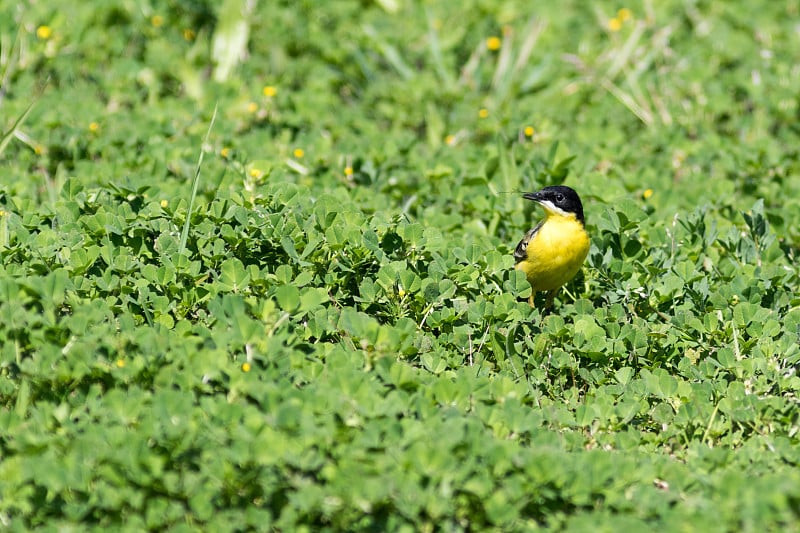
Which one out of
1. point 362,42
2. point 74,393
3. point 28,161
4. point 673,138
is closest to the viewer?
point 74,393

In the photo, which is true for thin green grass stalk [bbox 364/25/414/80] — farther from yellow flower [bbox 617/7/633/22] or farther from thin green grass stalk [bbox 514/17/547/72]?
yellow flower [bbox 617/7/633/22]

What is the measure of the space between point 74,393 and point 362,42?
5659 mm

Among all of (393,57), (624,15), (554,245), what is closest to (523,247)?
(554,245)

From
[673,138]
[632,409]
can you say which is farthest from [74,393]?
[673,138]

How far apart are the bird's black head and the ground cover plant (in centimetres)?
21

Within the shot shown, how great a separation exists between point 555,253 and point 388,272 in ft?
3.47

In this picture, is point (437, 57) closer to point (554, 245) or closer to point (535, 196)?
point (535, 196)

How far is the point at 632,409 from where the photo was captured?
470 centimetres

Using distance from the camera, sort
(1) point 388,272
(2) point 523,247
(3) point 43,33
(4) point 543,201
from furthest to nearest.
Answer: (3) point 43,33, (4) point 543,201, (2) point 523,247, (1) point 388,272

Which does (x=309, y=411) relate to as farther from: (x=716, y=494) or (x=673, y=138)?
(x=673, y=138)

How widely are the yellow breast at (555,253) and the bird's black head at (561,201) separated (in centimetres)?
10

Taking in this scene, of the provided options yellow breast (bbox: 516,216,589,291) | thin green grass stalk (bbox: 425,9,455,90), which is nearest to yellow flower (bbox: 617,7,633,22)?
thin green grass stalk (bbox: 425,9,455,90)

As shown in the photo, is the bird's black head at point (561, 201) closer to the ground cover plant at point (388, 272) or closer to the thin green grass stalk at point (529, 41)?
the ground cover plant at point (388, 272)

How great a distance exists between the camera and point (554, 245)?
5.77 m
